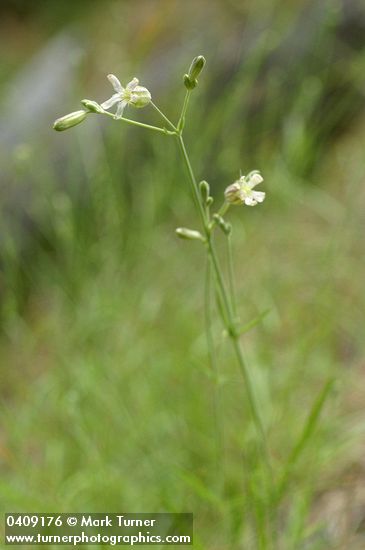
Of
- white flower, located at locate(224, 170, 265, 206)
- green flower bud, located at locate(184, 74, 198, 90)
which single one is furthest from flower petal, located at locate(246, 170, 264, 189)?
green flower bud, located at locate(184, 74, 198, 90)

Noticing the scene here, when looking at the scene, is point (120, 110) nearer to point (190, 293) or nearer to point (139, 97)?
point (139, 97)

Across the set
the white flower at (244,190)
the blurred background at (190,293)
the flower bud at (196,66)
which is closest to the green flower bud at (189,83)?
the flower bud at (196,66)

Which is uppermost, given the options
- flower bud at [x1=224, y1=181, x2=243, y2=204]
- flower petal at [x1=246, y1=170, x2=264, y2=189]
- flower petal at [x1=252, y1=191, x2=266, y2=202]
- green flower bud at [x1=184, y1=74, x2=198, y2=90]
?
green flower bud at [x1=184, y1=74, x2=198, y2=90]

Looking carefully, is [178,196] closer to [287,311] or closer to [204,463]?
[287,311]

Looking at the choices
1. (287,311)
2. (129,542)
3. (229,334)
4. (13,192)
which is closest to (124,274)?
(287,311)

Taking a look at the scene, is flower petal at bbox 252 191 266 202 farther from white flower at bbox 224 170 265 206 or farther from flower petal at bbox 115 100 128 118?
flower petal at bbox 115 100 128 118

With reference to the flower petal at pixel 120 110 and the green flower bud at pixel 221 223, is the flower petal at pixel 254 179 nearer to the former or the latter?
the green flower bud at pixel 221 223

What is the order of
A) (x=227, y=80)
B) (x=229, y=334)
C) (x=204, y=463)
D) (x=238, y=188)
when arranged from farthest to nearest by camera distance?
(x=227, y=80) < (x=204, y=463) < (x=229, y=334) < (x=238, y=188)
